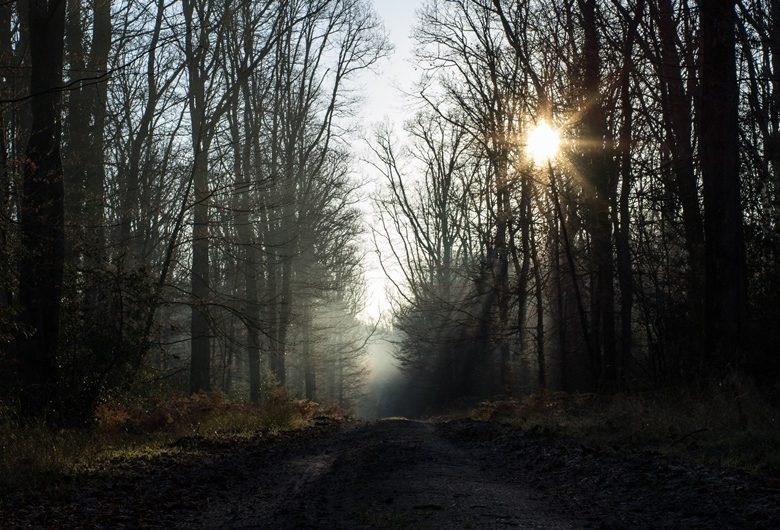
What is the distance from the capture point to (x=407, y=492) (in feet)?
23.8

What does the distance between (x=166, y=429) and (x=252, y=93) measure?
19574 millimetres

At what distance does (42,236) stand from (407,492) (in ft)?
24.8

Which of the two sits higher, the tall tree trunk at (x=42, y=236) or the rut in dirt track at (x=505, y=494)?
the tall tree trunk at (x=42, y=236)

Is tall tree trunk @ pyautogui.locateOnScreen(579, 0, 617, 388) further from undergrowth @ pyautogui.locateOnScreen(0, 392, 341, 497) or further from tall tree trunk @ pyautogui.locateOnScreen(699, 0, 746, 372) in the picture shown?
undergrowth @ pyautogui.locateOnScreen(0, 392, 341, 497)

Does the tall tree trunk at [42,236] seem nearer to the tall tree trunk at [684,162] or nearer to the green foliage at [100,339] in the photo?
the green foliage at [100,339]

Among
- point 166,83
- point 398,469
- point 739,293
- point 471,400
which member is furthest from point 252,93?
point 398,469

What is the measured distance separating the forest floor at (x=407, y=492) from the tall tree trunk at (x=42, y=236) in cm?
302

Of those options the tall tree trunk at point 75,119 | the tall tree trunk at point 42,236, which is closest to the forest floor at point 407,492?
the tall tree trunk at point 42,236

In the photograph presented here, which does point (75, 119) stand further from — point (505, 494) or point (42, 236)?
point (505, 494)

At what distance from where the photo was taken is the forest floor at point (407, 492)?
19.8ft

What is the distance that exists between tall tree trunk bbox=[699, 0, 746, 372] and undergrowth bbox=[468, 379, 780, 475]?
1.31m

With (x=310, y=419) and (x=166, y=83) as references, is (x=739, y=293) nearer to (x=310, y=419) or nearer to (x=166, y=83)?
(x=310, y=419)

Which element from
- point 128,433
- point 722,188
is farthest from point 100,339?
point 722,188

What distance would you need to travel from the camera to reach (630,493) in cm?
695
